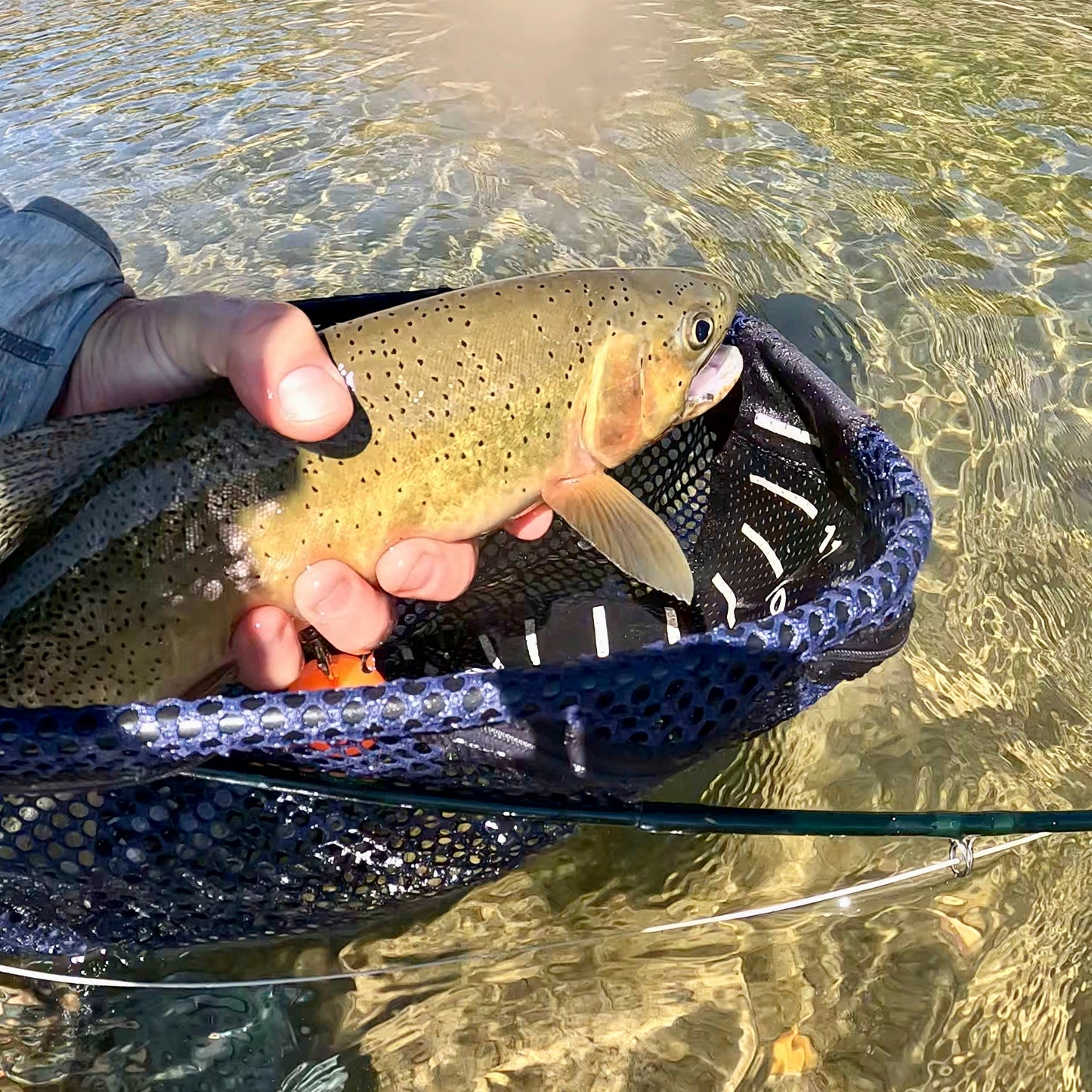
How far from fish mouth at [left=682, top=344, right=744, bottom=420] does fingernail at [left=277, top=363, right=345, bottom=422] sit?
972 millimetres

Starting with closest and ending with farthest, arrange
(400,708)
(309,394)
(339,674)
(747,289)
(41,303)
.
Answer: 1. (400,708)
2. (309,394)
3. (41,303)
4. (339,674)
5. (747,289)

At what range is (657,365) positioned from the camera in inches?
99.9

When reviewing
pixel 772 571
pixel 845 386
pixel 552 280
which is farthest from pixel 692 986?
pixel 845 386

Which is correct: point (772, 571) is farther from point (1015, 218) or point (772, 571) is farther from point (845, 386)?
point (1015, 218)

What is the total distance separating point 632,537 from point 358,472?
65 cm

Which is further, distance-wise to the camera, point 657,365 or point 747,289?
point 747,289

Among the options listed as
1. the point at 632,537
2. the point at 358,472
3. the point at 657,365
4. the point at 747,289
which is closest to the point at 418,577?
the point at 358,472

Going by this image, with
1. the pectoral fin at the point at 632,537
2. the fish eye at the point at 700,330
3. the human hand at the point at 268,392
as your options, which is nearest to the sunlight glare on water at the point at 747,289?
the pectoral fin at the point at 632,537

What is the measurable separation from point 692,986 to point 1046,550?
1795 millimetres

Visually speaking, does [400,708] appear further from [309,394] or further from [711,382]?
[711,382]

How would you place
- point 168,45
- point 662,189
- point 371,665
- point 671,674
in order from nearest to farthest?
point 671,674 < point 371,665 < point 662,189 < point 168,45

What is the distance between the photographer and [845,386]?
148 inches

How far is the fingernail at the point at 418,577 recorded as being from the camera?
2.39 meters

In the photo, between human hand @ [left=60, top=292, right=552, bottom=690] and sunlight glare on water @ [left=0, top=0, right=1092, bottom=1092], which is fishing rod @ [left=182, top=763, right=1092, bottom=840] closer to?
human hand @ [left=60, top=292, right=552, bottom=690]
